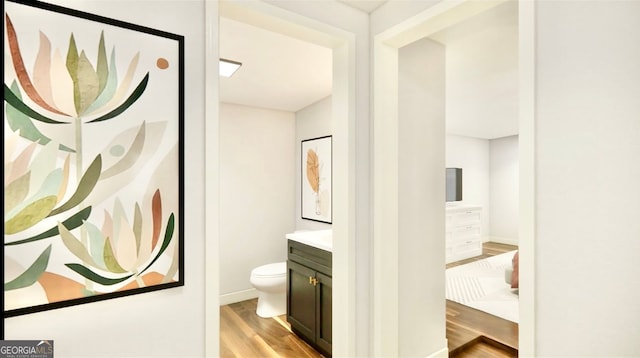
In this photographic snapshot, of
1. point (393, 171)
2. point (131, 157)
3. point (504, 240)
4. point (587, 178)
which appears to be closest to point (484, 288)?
point (393, 171)

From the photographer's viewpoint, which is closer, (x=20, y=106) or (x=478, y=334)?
(x=20, y=106)

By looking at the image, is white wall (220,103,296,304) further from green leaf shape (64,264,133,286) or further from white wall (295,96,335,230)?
green leaf shape (64,264,133,286)

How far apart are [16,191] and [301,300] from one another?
2143 millimetres

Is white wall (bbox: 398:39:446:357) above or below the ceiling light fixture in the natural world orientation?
below

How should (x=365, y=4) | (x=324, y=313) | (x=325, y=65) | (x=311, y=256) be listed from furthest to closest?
(x=325, y=65) < (x=311, y=256) < (x=324, y=313) < (x=365, y=4)

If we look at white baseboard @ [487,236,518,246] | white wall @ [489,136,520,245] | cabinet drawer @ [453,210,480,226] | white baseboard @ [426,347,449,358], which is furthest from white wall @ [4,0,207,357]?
white baseboard @ [487,236,518,246]

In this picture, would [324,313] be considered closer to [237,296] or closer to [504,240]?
[237,296]

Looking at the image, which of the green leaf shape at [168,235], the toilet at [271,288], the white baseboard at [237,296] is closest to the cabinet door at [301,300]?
the toilet at [271,288]

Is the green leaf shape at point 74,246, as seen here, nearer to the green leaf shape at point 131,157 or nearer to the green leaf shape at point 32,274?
the green leaf shape at point 32,274

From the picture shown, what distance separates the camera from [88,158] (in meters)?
1.22

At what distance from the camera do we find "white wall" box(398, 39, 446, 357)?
2170mm

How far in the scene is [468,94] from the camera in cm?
369

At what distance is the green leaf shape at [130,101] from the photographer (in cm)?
125

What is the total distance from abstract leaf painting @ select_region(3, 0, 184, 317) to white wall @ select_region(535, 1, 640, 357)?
1467 mm
